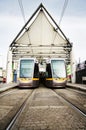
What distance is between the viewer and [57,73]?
883 inches

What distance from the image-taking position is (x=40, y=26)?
32.6 m

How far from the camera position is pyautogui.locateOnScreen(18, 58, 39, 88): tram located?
21.6 metres

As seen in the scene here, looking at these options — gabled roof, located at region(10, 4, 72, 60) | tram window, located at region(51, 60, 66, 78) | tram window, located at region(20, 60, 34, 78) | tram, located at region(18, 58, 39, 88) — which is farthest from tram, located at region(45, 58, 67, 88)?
gabled roof, located at region(10, 4, 72, 60)

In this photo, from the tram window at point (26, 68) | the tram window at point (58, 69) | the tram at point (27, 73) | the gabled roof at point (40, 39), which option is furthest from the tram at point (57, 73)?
the gabled roof at point (40, 39)

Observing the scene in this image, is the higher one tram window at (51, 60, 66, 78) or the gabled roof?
the gabled roof

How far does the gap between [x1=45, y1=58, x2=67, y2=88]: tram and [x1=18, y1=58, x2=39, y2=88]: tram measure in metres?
1.62

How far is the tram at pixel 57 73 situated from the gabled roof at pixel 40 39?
10.5 meters

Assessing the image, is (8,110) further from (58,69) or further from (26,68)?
(58,69)

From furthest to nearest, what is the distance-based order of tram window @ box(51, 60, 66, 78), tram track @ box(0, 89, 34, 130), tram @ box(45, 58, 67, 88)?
tram window @ box(51, 60, 66, 78) < tram @ box(45, 58, 67, 88) < tram track @ box(0, 89, 34, 130)

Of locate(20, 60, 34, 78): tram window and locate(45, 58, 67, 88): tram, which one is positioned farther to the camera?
locate(45, 58, 67, 88): tram

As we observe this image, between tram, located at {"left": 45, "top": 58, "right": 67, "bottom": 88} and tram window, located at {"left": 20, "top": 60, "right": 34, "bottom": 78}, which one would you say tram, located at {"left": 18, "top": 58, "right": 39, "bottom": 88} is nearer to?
tram window, located at {"left": 20, "top": 60, "right": 34, "bottom": 78}

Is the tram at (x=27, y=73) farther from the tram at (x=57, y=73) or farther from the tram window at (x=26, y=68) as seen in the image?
the tram at (x=57, y=73)

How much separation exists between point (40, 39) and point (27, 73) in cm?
1316

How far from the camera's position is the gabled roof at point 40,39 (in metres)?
31.6
